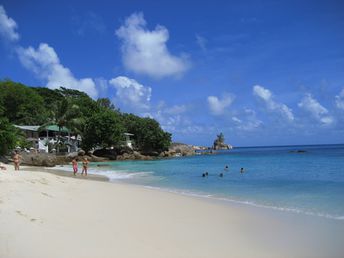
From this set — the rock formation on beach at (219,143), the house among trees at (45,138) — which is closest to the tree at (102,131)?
the house among trees at (45,138)

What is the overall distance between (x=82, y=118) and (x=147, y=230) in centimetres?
4316

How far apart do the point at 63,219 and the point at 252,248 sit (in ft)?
14.7

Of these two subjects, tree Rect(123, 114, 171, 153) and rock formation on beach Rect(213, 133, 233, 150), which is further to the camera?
rock formation on beach Rect(213, 133, 233, 150)

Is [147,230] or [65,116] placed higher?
[65,116]

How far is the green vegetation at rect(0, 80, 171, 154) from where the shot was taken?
4697 cm

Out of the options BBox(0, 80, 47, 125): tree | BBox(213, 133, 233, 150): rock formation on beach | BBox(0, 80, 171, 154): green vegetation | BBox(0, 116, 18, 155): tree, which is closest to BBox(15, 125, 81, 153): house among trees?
BBox(0, 80, 171, 154): green vegetation

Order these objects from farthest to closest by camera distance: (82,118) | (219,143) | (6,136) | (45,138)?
(219,143) → (45,138) → (82,118) → (6,136)

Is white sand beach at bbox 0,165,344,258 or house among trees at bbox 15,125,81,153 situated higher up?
house among trees at bbox 15,125,81,153

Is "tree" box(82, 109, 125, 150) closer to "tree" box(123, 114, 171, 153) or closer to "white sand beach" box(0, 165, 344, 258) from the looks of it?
"tree" box(123, 114, 171, 153)

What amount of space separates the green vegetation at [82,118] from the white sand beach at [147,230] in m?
35.9

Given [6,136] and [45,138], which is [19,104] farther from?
[6,136]

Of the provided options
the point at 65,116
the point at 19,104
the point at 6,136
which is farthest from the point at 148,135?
the point at 6,136

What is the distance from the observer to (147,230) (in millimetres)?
8367

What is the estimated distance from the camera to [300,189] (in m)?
18.0
